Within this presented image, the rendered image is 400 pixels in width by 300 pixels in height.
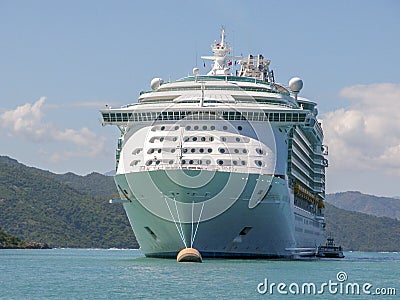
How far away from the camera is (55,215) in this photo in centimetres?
18388

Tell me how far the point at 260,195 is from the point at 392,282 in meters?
8.99

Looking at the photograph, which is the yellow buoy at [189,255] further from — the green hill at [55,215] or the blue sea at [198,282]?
the green hill at [55,215]

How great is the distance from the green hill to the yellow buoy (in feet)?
396

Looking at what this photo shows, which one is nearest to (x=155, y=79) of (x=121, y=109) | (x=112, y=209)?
(x=121, y=109)

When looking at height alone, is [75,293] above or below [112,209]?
below

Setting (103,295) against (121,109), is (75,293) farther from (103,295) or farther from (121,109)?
(121,109)

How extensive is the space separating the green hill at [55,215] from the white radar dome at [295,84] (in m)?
109

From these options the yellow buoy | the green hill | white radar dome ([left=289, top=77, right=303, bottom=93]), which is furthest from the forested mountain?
the yellow buoy

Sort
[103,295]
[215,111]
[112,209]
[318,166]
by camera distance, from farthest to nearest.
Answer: [112,209]
[318,166]
[215,111]
[103,295]

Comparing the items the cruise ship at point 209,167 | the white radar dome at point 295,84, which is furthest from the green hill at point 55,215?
the cruise ship at point 209,167

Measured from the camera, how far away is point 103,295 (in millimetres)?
34562

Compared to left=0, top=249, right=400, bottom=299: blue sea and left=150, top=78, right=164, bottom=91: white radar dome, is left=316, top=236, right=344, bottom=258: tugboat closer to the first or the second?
left=150, top=78, right=164, bottom=91: white radar dome

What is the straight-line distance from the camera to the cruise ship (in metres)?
48.4

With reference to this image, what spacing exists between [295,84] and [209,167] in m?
16.9
